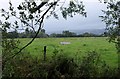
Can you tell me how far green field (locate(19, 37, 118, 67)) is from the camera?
33.2ft

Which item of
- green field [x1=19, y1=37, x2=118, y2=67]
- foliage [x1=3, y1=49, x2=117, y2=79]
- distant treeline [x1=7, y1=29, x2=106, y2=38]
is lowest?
foliage [x1=3, y1=49, x2=117, y2=79]

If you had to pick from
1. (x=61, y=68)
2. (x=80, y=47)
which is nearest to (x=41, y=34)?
(x=61, y=68)

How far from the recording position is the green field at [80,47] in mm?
10117

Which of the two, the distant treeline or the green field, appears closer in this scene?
the distant treeline

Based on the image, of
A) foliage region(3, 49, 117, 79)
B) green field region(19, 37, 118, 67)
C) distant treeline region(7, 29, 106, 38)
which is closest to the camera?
distant treeline region(7, 29, 106, 38)

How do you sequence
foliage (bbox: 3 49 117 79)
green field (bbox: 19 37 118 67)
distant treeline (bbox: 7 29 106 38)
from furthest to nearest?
green field (bbox: 19 37 118 67)
foliage (bbox: 3 49 117 79)
distant treeline (bbox: 7 29 106 38)

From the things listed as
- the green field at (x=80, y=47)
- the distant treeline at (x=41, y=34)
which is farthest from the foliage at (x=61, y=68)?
the distant treeline at (x=41, y=34)

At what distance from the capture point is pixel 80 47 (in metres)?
10.6

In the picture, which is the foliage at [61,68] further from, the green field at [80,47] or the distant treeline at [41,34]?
the distant treeline at [41,34]

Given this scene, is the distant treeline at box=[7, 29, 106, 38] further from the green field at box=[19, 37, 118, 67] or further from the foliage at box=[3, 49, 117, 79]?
the foliage at box=[3, 49, 117, 79]

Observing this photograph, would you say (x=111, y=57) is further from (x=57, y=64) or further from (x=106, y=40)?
(x=57, y=64)

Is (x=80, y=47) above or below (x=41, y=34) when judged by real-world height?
below

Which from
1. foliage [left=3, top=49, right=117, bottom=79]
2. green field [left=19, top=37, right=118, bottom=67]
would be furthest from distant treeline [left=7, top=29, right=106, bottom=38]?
foliage [left=3, top=49, right=117, bottom=79]

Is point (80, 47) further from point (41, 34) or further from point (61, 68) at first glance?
point (41, 34)
